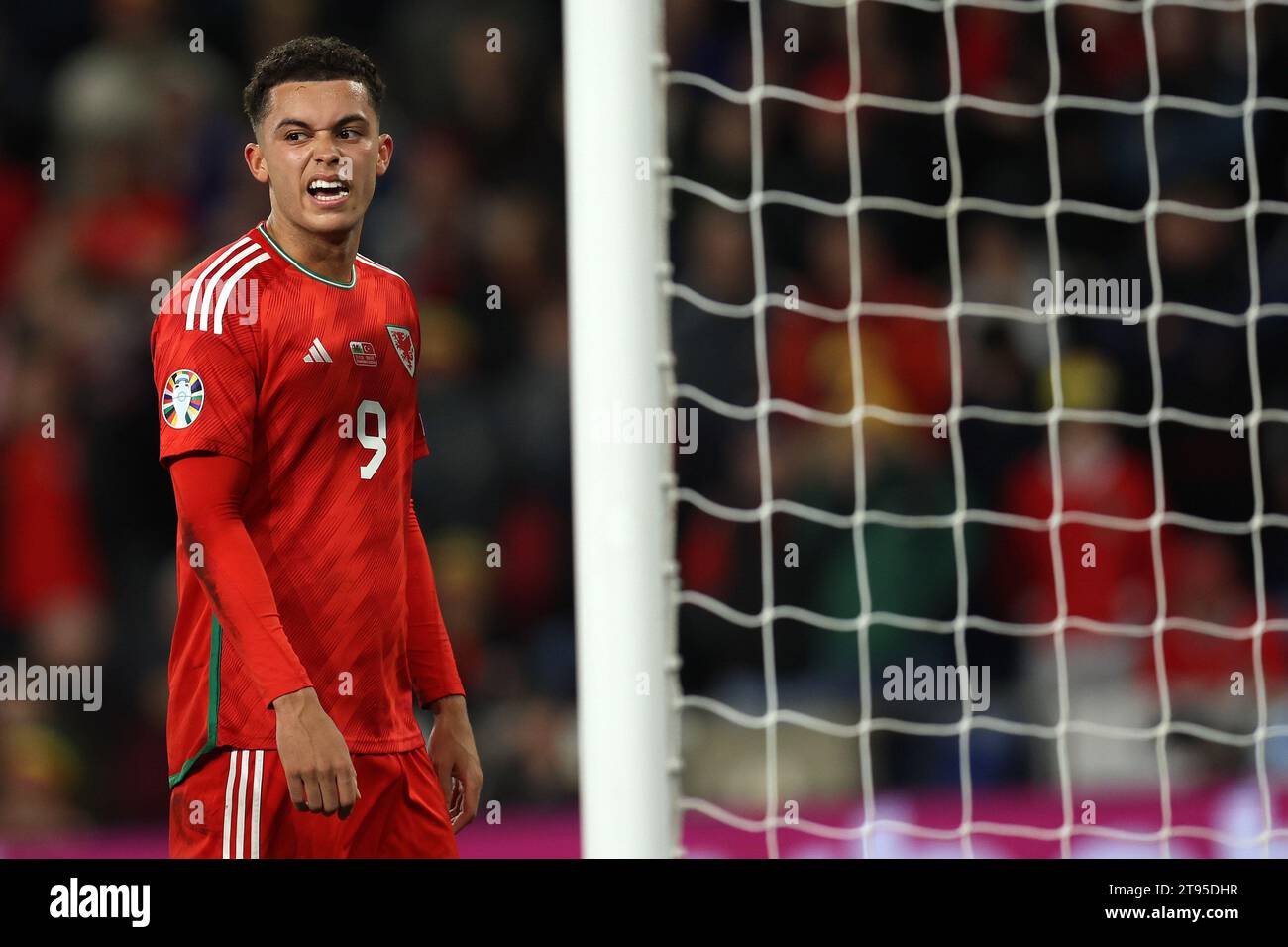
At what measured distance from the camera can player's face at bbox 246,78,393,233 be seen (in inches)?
71.3

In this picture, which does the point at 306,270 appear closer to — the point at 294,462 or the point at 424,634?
the point at 294,462

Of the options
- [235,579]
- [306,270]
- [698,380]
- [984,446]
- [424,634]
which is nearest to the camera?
[235,579]

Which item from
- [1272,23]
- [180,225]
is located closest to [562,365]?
[180,225]

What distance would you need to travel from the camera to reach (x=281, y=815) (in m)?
1.83

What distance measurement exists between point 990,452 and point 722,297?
0.70 meters

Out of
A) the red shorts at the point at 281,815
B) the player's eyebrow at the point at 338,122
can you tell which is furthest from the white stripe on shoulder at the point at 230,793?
the player's eyebrow at the point at 338,122

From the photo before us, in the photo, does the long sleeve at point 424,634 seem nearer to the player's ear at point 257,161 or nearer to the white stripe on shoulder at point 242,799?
the white stripe on shoulder at point 242,799

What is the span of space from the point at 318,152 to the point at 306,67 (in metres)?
0.11

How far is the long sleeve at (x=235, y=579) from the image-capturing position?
1732 mm

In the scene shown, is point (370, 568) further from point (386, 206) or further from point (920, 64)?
point (920, 64)

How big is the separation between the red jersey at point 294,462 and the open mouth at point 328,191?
3.2 inches

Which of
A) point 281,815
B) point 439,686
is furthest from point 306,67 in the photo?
point 281,815
